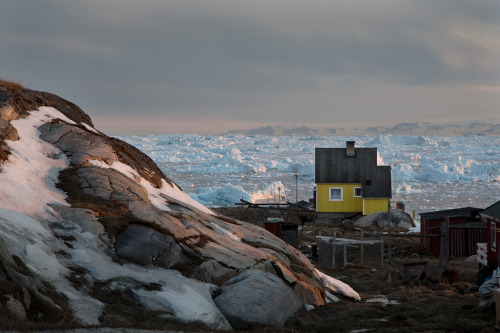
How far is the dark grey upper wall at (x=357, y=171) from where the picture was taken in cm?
4119

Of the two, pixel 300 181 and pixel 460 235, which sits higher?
pixel 300 181

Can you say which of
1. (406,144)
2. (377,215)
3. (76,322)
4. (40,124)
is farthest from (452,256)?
(406,144)

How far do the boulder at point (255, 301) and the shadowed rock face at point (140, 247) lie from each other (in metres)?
0.03

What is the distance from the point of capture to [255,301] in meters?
12.1

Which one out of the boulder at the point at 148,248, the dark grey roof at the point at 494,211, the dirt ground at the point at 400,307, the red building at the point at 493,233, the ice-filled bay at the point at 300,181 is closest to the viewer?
the dirt ground at the point at 400,307

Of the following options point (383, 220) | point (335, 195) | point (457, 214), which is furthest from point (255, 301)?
point (335, 195)

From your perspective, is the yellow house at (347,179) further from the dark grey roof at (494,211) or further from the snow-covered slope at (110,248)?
the snow-covered slope at (110,248)

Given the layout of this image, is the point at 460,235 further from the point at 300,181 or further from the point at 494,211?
the point at 300,181

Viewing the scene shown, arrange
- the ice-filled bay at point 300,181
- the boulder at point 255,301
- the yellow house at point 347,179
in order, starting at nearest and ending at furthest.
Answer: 1. the boulder at point 255,301
2. the yellow house at point 347,179
3. the ice-filled bay at point 300,181

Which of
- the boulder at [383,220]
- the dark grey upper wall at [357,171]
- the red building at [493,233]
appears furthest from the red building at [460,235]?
the dark grey upper wall at [357,171]

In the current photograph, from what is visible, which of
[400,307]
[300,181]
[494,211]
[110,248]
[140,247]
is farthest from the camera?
[300,181]

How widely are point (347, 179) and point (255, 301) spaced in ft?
101

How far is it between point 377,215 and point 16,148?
2892 centimetres

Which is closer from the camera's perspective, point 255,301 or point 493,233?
point 255,301
